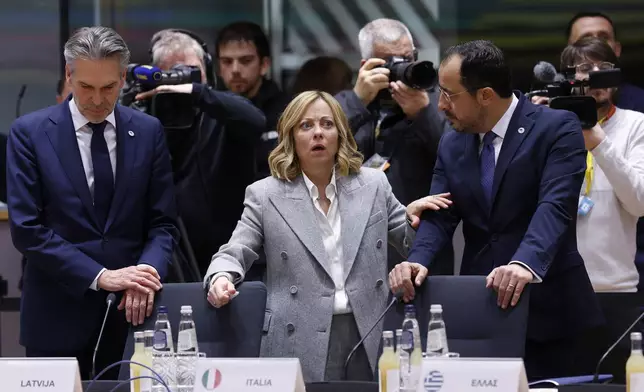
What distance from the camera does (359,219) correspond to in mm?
3430

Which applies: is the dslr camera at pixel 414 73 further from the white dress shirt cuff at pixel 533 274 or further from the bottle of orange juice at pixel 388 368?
the bottle of orange juice at pixel 388 368

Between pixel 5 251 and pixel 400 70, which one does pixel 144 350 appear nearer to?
pixel 400 70

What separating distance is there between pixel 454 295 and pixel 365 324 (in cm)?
31

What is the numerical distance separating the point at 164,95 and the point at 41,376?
1713 mm

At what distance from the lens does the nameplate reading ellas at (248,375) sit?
244 centimetres

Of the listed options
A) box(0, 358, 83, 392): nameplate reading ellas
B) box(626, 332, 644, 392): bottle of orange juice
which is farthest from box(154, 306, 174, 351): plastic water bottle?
box(626, 332, 644, 392): bottle of orange juice

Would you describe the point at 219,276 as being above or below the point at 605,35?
below

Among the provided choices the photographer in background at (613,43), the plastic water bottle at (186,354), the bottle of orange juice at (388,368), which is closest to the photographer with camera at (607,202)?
the photographer in background at (613,43)

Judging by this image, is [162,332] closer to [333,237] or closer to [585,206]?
[333,237]

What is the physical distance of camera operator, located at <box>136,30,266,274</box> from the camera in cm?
429

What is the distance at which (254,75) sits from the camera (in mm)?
4453

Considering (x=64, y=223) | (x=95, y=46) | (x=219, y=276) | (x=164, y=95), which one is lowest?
(x=219, y=276)

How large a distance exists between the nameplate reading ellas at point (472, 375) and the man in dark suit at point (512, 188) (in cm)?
86

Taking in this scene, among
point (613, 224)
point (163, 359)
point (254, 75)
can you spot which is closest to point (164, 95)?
point (254, 75)
